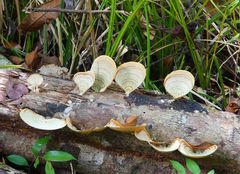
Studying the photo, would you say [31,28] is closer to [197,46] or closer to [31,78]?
[31,78]

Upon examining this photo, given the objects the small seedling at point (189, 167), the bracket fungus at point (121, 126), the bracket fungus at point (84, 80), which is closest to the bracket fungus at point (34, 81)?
the bracket fungus at point (84, 80)

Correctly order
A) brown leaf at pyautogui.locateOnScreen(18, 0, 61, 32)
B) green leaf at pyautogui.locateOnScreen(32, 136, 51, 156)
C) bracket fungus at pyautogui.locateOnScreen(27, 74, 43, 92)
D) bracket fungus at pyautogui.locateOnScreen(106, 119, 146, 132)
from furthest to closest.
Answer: brown leaf at pyautogui.locateOnScreen(18, 0, 61, 32) → bracket fungus at pyautogui.locateOnScreen(27, 74, 43, 92) → green leaf at pyautogui.locateOnScreen(32, 136, 51, 156) → bracket fungus at pyautogui.locateOnScreen(106, 119, 146, 132)

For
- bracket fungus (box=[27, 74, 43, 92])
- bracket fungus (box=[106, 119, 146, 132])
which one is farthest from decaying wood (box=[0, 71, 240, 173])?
bracket fungus (box=[106, 119, 146, 132])

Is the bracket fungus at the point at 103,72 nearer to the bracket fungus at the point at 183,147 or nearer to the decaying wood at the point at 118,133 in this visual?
the decaying wood at the point at 118,133

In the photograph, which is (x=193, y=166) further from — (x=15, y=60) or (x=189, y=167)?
(x=15, y=60)

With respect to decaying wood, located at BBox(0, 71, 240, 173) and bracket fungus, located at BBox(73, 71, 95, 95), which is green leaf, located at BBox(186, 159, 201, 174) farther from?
bracket fungus, located at BBox(73, 71, 95, 95)

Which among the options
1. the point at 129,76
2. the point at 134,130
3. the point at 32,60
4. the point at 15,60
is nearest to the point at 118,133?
the point at 134,130
